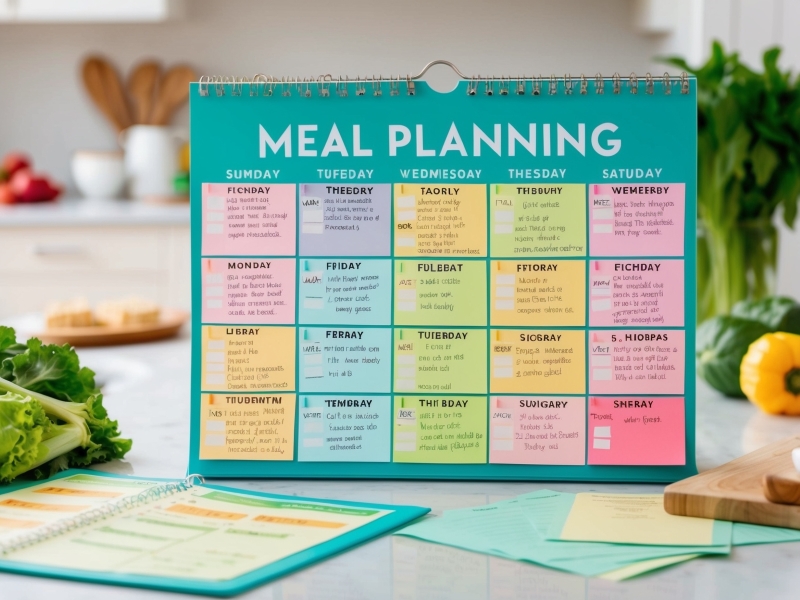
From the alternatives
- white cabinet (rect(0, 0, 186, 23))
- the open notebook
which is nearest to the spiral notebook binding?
the open notebook

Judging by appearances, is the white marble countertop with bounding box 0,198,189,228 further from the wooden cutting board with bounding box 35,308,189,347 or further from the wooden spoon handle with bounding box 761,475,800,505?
the wooden spoon handle with bounding box 761,475,800,505

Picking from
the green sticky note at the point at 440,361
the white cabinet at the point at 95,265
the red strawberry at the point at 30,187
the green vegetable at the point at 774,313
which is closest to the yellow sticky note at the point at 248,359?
the green sticky note at the point at 440,361

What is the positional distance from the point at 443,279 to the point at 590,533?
0.29 m

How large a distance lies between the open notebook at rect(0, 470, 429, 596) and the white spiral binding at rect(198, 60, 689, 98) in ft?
1.23

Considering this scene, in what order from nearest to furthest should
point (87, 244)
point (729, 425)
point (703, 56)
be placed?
point (729, 425) < point (703, 56) < point (87, 244)

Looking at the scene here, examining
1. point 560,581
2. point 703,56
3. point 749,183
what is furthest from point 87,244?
point 560,581

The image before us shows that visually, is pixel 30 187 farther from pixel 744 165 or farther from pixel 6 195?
→ pixel 744 165

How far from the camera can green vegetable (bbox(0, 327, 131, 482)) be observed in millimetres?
748

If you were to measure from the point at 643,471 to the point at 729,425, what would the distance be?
0.85 ft

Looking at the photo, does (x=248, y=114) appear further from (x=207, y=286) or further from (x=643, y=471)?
(x=643, y=471)

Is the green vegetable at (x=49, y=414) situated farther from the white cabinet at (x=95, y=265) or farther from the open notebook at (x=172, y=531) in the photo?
the white cabinet at (x=95, y=265)

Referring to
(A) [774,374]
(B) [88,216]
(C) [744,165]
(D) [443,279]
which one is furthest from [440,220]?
(B) [88,216]

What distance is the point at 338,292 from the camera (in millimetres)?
859

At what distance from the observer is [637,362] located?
2.77 feet
